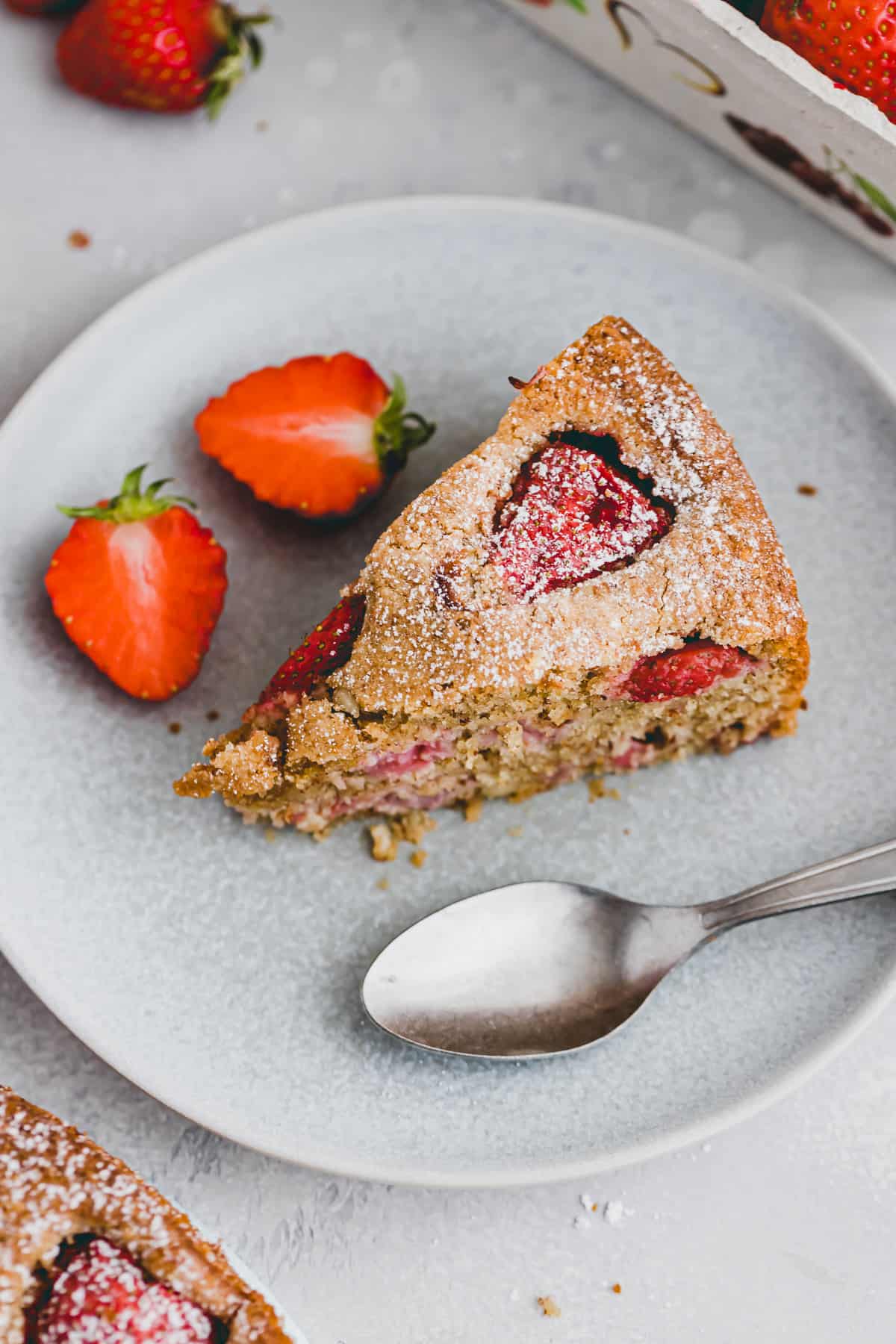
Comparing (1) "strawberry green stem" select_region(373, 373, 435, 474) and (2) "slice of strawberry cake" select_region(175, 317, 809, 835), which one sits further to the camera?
(1) "strawberry green stem" select_region(373, 373, 435, 474)

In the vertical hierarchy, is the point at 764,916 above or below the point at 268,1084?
above

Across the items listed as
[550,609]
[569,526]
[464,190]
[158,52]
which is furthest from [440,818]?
[158,52]

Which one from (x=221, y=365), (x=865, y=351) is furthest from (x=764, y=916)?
(x=221, y=365)

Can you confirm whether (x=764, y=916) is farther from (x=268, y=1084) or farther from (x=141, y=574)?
(x=141, y=574)

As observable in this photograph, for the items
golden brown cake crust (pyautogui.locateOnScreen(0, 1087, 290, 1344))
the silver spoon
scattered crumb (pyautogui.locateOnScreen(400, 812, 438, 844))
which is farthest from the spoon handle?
golden brown cake crust (pyautogui.locateOnScreen(0, 1087, 290, 1344))

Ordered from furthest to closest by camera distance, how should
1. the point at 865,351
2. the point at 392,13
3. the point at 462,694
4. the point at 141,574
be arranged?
1. the point at 392,13
2. the point at 865,351
3. the point at 141,574
4. the point at 462,694

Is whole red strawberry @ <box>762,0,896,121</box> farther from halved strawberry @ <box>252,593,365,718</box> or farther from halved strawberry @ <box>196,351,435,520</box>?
halved strawberry @ <box>252,593,365,718</box>

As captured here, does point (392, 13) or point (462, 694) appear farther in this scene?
point (392, 13)
